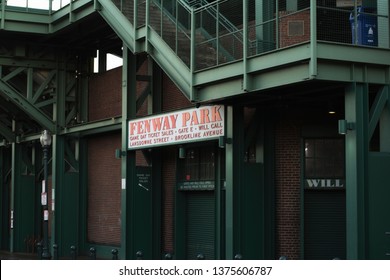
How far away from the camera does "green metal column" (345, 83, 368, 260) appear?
1467 centimetres

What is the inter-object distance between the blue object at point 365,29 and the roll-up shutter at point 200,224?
25.7 ft

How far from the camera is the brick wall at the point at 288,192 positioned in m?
19.1

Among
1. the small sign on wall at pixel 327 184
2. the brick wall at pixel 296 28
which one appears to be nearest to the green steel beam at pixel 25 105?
the brick wall at pixel 296 28

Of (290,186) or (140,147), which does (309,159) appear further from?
(140,147)

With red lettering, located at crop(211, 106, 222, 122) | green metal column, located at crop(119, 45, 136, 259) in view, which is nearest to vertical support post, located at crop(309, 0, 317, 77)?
red lettering, located at crop(211, 106, 222, 122)

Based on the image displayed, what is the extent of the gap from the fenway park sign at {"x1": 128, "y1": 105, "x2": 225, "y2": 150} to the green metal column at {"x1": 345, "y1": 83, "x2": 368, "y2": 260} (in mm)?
4331

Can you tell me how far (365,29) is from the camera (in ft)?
51.3

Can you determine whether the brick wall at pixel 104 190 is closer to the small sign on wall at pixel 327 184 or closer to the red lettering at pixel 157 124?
the red lettering at pixel 157 124

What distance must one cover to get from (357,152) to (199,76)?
15.2 ft

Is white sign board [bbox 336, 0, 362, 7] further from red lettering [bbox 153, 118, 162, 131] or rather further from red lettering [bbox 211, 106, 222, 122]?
red lettering [bbox 153, 118, 162, 131]

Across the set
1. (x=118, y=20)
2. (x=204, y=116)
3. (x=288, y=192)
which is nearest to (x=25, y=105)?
(x=118, y=20)

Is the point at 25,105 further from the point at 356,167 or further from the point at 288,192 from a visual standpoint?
the point at 356,167
